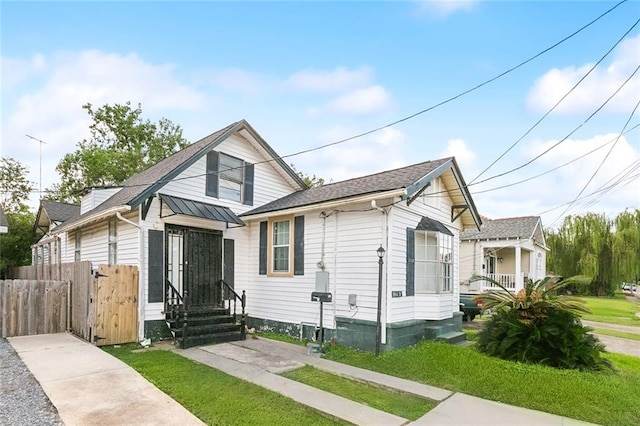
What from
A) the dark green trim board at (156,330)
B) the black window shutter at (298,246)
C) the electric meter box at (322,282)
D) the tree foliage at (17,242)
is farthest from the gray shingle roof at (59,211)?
the electric meter box at (322,282)

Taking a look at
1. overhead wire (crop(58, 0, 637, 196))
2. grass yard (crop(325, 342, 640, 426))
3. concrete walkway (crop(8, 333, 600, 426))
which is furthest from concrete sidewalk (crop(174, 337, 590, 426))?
overhead wire (crop(58, 0, 637, 196))

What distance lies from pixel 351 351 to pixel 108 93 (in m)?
27.0

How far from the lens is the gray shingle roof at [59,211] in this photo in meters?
15.9

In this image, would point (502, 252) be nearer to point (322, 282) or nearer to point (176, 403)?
point (322, 282)

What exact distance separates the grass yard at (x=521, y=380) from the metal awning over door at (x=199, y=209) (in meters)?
4.14

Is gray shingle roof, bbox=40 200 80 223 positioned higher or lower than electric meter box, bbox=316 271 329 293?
higher

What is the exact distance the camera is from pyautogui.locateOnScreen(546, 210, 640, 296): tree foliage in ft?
82.7

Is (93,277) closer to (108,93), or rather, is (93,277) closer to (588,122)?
(588,122)

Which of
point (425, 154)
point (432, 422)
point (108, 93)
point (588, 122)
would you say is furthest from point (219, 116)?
point (108, 93)

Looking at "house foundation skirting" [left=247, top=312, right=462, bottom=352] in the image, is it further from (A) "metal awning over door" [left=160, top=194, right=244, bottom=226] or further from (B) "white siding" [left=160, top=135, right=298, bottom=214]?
(B) "white siding" [left=160, top=135, right=298, bottom=214]

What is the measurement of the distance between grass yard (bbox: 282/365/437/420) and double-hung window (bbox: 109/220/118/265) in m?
6.05

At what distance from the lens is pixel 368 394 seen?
526cm

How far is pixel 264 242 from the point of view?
1004 cm

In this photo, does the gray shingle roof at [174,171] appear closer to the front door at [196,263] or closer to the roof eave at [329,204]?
the front door at [196,263]
